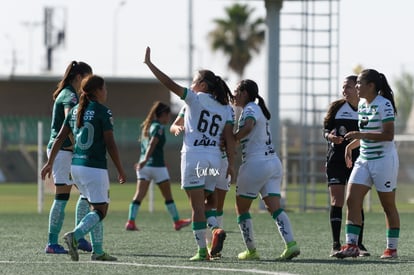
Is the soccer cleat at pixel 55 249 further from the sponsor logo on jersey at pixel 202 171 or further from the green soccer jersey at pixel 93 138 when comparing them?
the sponsor logo on jersey at pixel 202 171

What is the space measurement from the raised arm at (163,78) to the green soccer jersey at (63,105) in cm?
162

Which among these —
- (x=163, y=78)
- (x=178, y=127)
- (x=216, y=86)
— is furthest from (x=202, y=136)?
(x=178, y=127)

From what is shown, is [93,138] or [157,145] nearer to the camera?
[93,138]

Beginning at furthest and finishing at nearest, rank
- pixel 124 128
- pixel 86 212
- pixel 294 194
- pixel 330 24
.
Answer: pixel 124 128 → pixel 294 194 → pixel 330 24 → pixel 86 212

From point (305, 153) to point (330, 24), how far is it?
2.68 meters

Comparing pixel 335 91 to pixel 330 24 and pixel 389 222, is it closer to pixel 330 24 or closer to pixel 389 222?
pixel 330 24

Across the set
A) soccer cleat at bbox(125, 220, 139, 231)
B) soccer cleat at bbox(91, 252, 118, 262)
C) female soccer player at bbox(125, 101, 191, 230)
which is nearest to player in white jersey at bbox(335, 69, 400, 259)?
soccer cleat at bbox(91, 252, 118, 262)

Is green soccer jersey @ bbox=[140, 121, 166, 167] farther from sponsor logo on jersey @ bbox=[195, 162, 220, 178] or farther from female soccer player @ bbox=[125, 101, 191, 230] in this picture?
sponsor logo on jersey @ bbox=[195, 162, 220, 178]

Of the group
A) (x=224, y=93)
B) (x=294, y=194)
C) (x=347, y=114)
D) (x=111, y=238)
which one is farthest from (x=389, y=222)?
(x=294, y=194)

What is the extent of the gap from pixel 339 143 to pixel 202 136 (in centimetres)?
221

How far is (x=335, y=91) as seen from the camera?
83.1 ft

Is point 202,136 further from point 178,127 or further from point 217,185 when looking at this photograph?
point 217,185

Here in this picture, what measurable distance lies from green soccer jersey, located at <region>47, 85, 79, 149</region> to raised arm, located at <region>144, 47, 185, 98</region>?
162 cm

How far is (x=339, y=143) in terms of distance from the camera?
14.1 metres
